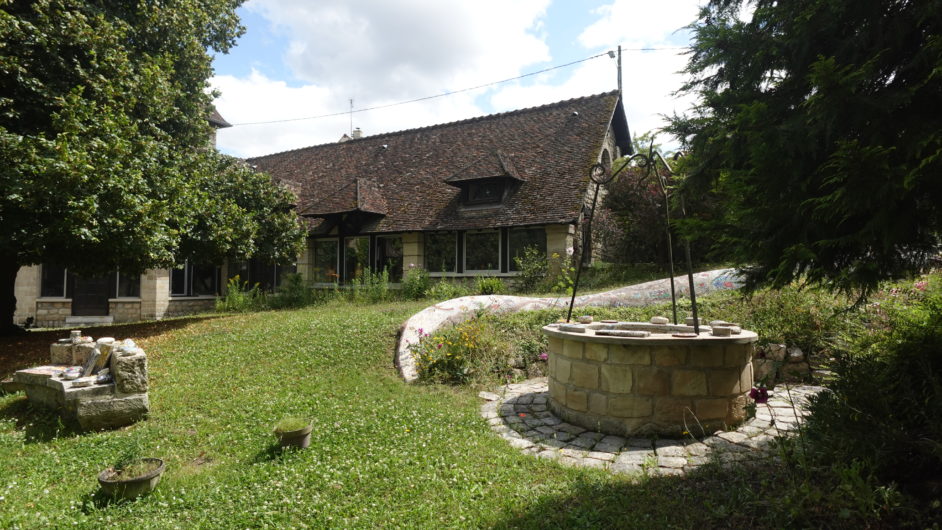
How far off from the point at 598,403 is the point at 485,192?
11877 mm

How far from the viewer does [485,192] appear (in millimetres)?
16312

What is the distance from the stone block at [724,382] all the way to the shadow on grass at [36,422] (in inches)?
291

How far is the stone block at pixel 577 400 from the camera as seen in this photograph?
17.4 feet

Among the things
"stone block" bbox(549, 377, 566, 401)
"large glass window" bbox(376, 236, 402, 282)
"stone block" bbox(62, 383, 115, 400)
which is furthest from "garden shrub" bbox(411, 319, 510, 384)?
"large glass window" bbox(376, 236, 402, 282)

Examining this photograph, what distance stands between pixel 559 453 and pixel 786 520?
2.05 metres

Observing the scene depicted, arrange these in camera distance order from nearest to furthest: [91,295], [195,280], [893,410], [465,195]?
[893,410], [465,195], [91,295], [195,280]

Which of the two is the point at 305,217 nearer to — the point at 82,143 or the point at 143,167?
the point at 143,167

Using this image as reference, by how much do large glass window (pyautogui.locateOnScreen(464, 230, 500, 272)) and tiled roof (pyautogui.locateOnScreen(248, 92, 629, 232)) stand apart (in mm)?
685

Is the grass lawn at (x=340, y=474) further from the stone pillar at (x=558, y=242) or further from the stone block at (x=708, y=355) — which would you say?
the stone pillar at (x=558, y=242)

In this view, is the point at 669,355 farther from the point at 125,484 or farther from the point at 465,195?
the point at 465,195

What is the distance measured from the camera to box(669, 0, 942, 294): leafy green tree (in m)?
2.57

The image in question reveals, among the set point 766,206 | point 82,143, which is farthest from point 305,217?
point 766,206

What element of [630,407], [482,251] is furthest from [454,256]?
[630,407]

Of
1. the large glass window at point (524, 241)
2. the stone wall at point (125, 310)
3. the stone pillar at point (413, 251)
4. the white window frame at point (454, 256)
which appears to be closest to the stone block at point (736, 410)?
the large glass window at point (524, 241)
